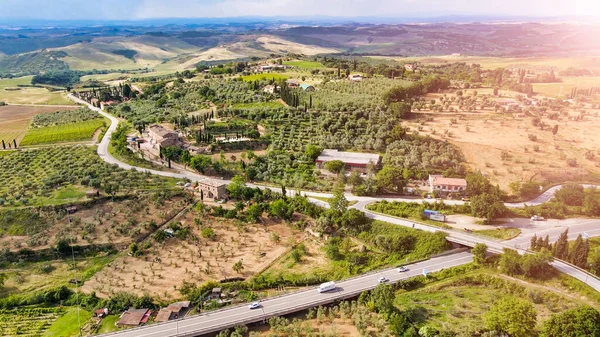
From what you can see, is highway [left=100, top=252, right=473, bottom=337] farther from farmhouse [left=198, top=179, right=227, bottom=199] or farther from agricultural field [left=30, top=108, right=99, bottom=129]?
agricultural field [left=30, top=108, right=99, bottom=129]

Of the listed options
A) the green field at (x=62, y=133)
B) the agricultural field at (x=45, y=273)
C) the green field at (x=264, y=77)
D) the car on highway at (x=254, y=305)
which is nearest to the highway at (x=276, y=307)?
the car on highway at (x=254, y=305)

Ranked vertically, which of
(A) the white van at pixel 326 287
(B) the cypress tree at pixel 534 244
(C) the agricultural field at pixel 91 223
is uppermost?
(B) the cypress tree at pixel 534 244

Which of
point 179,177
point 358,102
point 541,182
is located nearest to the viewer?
point 541,182

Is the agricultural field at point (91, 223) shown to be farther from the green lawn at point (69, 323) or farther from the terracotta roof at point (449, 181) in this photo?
the terracotta roof at point (449, 181)

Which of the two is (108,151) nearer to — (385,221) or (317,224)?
(317,224)

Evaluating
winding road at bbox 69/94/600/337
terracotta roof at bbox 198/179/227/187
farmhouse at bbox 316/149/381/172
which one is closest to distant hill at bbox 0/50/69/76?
terracotta roof at bbox 198/179/227/187

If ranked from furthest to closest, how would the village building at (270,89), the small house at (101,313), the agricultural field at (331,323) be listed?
the village building at (270,89) < the small house at (101,313) < the agricultural field at (331,323)

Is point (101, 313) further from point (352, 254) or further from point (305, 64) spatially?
point (305, 64)

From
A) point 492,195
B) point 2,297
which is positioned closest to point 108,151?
point 2,297
